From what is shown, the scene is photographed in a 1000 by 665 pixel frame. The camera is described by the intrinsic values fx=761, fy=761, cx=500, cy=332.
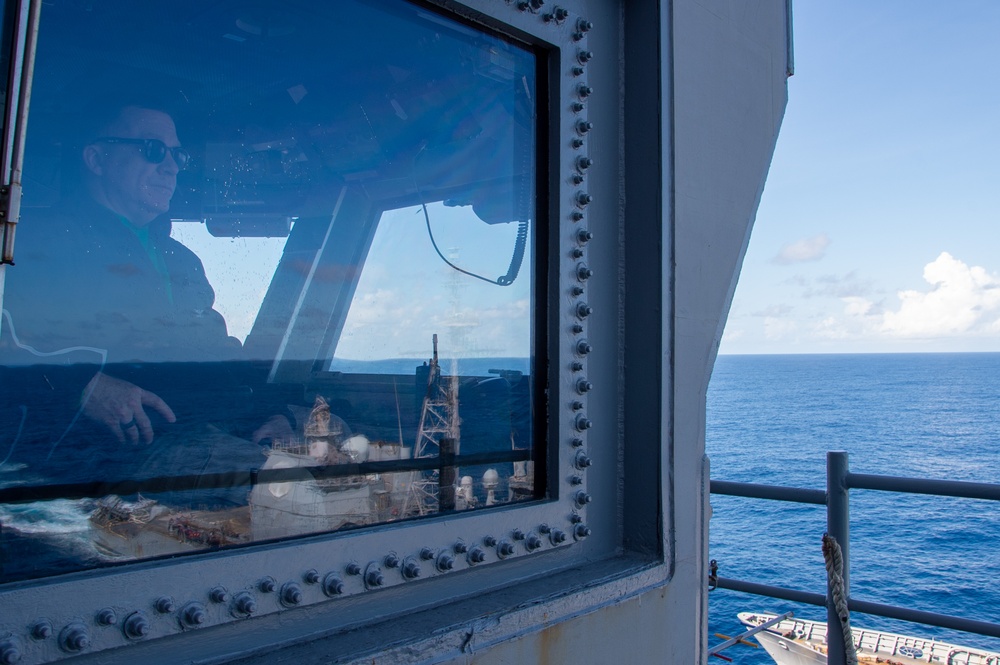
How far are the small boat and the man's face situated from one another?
2014cm

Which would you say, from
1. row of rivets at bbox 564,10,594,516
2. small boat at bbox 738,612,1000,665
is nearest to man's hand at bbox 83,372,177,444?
row of rivets at bbox 564,10,594,516

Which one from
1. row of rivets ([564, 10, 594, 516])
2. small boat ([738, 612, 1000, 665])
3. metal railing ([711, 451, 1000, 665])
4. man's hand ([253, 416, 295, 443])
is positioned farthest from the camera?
small boat ([738, 612, 1000, 665])

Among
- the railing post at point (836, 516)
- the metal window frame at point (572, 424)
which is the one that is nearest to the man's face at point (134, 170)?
the metal window frame at point (572, 424)

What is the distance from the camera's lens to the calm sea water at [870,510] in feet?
97.4

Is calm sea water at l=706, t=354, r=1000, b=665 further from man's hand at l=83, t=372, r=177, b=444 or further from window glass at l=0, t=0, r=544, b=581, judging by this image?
man's hand at l=83, t=372, r=177, b=444

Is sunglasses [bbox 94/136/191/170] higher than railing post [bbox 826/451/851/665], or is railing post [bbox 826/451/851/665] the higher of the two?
sunglasses [bbox 94/136/191/170]

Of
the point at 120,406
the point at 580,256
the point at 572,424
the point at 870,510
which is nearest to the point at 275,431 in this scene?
the point at 120,406

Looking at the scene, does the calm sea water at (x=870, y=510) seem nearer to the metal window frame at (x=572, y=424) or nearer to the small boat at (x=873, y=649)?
the small boat at (x=873, y=649)

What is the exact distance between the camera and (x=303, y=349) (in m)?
1.95

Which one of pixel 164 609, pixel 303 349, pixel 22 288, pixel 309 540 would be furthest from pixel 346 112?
pixel 164 609

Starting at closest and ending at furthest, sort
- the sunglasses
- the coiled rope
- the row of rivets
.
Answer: the sunglasses, the row of rivets, the coiled rope

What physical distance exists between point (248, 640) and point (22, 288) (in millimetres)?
874

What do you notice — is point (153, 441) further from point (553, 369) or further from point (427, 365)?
point (553, 369)

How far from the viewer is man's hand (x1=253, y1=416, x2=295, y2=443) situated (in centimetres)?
182
